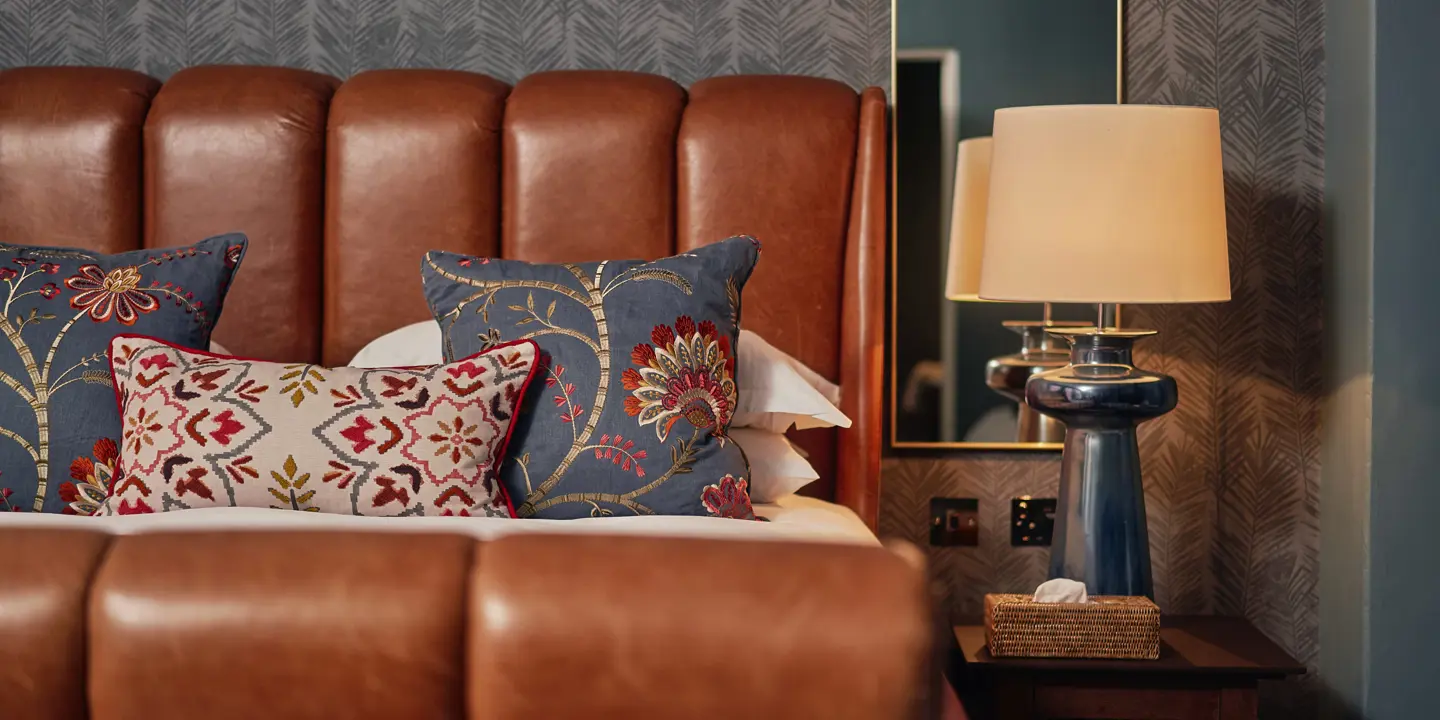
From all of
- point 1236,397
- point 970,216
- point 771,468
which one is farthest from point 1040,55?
point 771,468

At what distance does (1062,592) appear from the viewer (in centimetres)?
186

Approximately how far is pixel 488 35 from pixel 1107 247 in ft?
4.25

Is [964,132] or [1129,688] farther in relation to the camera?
[964,132]

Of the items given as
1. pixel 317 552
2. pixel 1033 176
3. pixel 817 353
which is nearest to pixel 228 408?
pixel 317 552

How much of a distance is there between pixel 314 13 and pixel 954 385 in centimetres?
149

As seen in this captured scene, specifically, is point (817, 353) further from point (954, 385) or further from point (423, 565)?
point (423, 565)

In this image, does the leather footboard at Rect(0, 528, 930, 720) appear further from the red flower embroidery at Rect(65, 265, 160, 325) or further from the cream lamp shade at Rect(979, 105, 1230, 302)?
the cream lamp shade at Rect(979, 105, 1230, 302)

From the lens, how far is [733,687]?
3.43ft

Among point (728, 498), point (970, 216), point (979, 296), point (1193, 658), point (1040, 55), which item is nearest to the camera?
point (728, 498)

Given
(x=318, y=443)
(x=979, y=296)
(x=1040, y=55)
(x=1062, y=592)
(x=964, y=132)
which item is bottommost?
(x=1062, y=592)

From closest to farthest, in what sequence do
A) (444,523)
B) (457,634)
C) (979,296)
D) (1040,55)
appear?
(457,634) → (444,523) → (979,296) → (1040,55)

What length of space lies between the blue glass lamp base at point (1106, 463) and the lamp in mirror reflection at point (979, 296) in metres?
0.22

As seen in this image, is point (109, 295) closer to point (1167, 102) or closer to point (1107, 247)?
point (1107, 247)

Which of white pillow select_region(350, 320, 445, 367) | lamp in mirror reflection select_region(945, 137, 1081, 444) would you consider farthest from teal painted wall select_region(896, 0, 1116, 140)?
white pillow select_region(350, 320, 445, 367)
